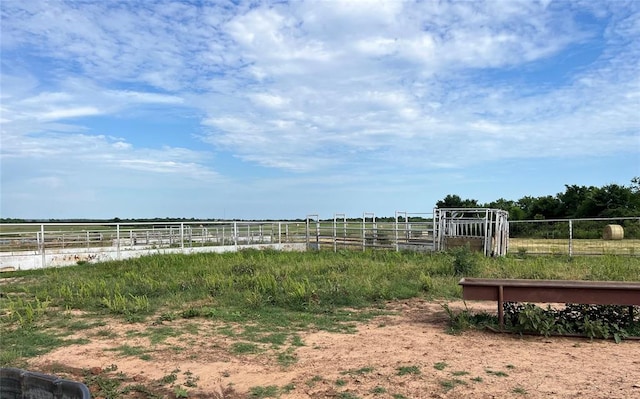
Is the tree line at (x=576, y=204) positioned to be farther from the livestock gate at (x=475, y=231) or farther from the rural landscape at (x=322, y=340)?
the rural landscape at (x=322, y=340)

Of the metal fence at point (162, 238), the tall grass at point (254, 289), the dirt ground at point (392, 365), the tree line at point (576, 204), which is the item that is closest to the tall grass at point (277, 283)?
the tall grass at point (254, 289)

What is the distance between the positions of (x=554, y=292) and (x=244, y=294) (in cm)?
551

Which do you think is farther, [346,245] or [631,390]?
[346,245]

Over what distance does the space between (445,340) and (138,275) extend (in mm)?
8880

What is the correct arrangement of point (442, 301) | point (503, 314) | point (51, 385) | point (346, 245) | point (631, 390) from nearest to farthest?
point (51, 385) < point (631, 390) < point (503, 314) < point (442, 301) < point (346, 245)

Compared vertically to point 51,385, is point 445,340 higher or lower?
lower

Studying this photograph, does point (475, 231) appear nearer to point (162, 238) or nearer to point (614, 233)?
point (614, 233)

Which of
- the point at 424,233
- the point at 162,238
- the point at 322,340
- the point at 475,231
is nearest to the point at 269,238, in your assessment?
the point at 162,238

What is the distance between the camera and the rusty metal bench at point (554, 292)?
5934 mm

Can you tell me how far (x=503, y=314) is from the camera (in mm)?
6703

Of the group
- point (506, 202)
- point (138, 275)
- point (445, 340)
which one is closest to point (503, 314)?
point (445, 340)

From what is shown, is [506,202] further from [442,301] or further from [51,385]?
[51,385]

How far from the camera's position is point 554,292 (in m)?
6.15

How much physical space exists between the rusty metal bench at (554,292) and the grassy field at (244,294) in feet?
6.40
